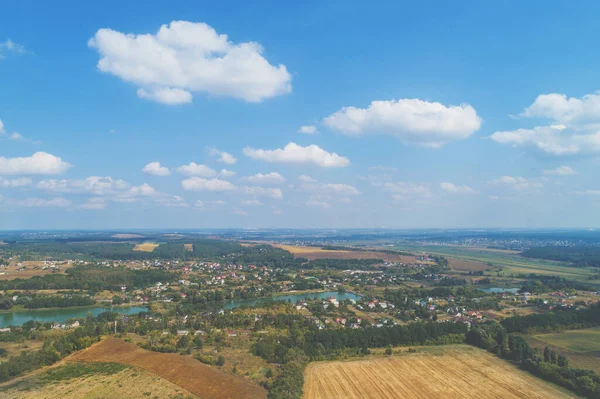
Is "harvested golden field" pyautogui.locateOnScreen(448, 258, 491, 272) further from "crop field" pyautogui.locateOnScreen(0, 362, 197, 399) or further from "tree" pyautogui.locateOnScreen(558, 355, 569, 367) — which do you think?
"crop field" pyautogui.locateOnScreen(0, 362, 197, 399)

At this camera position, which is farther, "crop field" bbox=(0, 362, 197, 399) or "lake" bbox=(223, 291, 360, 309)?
"lake" bbox=(223, 291, 360, 309)

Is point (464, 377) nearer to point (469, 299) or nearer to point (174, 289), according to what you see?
point (469, 299)

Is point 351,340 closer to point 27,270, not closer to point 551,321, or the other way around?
point 551,321

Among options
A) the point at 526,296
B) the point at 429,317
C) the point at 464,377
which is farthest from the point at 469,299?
the point at 464,377

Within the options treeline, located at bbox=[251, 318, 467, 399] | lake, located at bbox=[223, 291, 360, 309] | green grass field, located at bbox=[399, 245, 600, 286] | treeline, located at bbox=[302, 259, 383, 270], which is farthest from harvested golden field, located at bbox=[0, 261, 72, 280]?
green grass field, located at bbox=[399, 245, 600, 286]

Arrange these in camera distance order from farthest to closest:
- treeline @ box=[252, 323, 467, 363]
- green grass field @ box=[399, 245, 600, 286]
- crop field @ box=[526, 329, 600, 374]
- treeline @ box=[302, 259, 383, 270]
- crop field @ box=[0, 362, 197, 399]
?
treeline @ box=[302, 259, 383, 270] < green grass field @ box=[399, 245, 600, 286] < treeline @ box=[252, 323, 467, 363] < crop field @ box=[526, 329, 600, 374] < crop field @ box=[0, 362, 197, 399]
